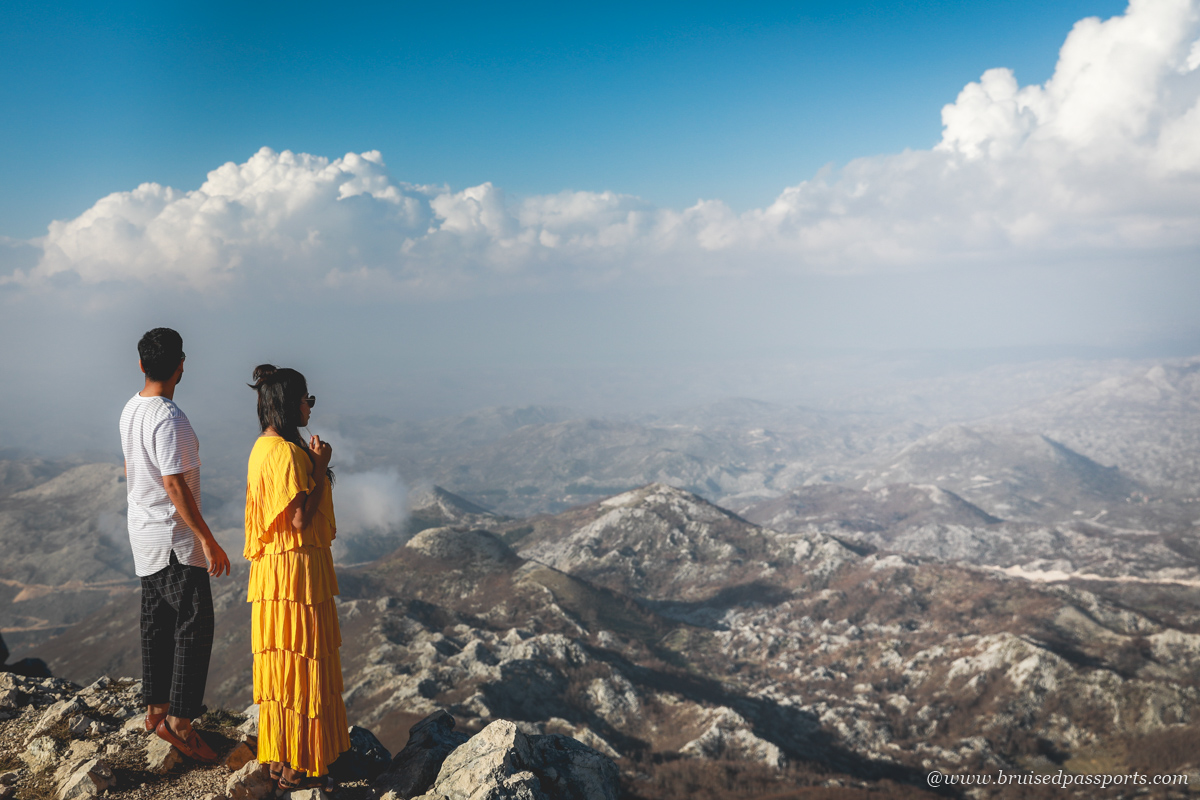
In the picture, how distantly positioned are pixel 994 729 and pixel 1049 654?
1488cm

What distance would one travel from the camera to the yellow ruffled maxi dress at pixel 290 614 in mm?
7941

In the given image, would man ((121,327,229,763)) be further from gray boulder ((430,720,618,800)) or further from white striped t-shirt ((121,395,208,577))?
gray boulder ((430,720,618,800))

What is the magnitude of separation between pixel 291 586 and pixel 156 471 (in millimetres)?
2407

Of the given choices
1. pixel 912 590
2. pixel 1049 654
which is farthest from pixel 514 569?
pixel 1049 654

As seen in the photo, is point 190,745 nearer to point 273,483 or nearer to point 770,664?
point 273,483

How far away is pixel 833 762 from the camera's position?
6769 centimetres

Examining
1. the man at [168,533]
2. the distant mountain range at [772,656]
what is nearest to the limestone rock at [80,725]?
the man at [168,533]

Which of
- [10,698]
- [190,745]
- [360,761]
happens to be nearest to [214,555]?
[190,745]

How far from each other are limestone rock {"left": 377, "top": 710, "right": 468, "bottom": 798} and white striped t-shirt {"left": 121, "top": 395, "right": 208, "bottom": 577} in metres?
5.06

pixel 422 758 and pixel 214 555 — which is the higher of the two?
pixel 214 555

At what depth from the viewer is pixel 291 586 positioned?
26.8ft

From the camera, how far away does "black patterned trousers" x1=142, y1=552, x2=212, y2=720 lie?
8469 mm

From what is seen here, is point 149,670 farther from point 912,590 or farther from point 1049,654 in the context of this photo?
point 912,590

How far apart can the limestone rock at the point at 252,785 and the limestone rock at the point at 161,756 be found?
174 centimetres
